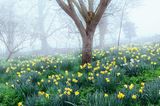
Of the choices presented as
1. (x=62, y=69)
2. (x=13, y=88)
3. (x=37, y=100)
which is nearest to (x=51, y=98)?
(x=37, y=100)

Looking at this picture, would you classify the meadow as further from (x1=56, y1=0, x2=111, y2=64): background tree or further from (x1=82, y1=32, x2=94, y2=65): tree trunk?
(x1=56, y1=0, x2=111, y2=64): background tree

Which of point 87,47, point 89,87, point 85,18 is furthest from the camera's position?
point 87,47

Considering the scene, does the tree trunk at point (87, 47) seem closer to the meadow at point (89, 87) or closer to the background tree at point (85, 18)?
the background tree at point (85, 18)

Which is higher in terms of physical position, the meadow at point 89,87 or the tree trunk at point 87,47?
the tree trunk at point 87,47

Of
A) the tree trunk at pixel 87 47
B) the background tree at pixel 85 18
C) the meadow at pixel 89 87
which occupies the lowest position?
the meadow at pixel 89 87

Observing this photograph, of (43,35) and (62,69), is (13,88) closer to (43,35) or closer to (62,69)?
(62,69)

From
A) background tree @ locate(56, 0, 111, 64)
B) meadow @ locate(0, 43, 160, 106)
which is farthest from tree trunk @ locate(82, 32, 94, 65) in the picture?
meadow @ locate(0, 43, 160, 106)

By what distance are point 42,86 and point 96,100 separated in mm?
2446

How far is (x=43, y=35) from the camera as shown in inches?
1519

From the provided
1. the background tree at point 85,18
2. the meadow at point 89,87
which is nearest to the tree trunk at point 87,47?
the background tree at point 85,18

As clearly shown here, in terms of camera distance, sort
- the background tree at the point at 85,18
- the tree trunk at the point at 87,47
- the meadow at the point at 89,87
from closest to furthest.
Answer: the meadow at the point at 89,87
the background tree at the point at 85,18
the tree trunk at the point at 87,47

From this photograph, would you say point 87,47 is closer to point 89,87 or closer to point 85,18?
point 85,18

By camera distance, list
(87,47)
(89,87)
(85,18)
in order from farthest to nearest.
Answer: (87,47) < (85,18) < (89,87)

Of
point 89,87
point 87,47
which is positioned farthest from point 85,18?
point 89,87
